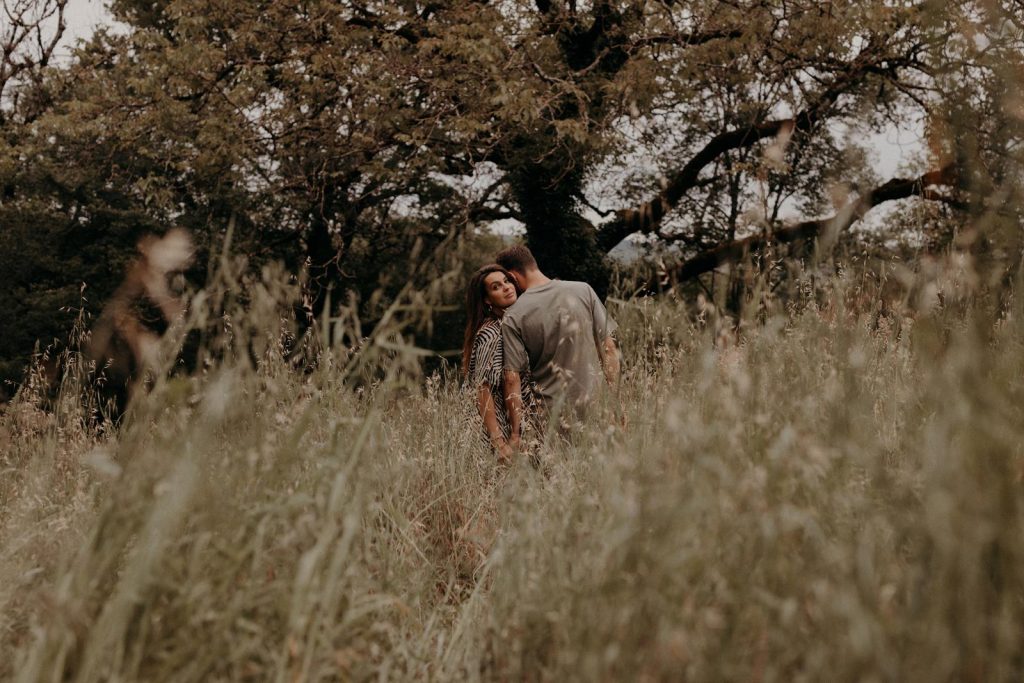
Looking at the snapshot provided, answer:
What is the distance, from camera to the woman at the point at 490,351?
4.38 metres

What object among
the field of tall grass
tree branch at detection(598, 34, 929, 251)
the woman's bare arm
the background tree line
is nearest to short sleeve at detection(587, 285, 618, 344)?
the woman's bare arm

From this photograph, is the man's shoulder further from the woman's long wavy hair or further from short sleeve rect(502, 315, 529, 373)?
the woman's long wavy hair

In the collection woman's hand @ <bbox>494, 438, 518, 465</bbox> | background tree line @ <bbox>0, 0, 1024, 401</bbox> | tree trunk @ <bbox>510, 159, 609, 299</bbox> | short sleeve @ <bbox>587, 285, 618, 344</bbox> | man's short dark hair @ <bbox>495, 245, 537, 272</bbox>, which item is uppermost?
background tree line @ <bbox>0, 0, 1024, 401</bbox>

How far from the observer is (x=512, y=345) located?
14.9ft

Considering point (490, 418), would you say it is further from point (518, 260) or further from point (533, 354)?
point (518, 260)

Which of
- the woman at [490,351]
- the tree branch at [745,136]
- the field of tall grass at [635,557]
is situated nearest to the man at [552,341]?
the woman at [490,351]

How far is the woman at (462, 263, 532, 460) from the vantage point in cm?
438

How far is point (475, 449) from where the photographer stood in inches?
151

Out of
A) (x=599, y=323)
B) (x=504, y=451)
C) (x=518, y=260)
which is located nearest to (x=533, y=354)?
(x=599, y=323)

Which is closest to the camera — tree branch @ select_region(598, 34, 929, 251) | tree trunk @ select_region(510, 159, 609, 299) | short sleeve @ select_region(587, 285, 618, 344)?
short sleeve @ select_region(587, 285, 618, 344)

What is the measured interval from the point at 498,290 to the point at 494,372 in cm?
59

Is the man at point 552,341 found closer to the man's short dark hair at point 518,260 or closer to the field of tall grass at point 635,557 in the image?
the man's short dark hair at point 518,260

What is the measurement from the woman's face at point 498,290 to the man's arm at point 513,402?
1.87 feet

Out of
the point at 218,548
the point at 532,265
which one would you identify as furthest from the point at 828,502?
the point at 532,265
